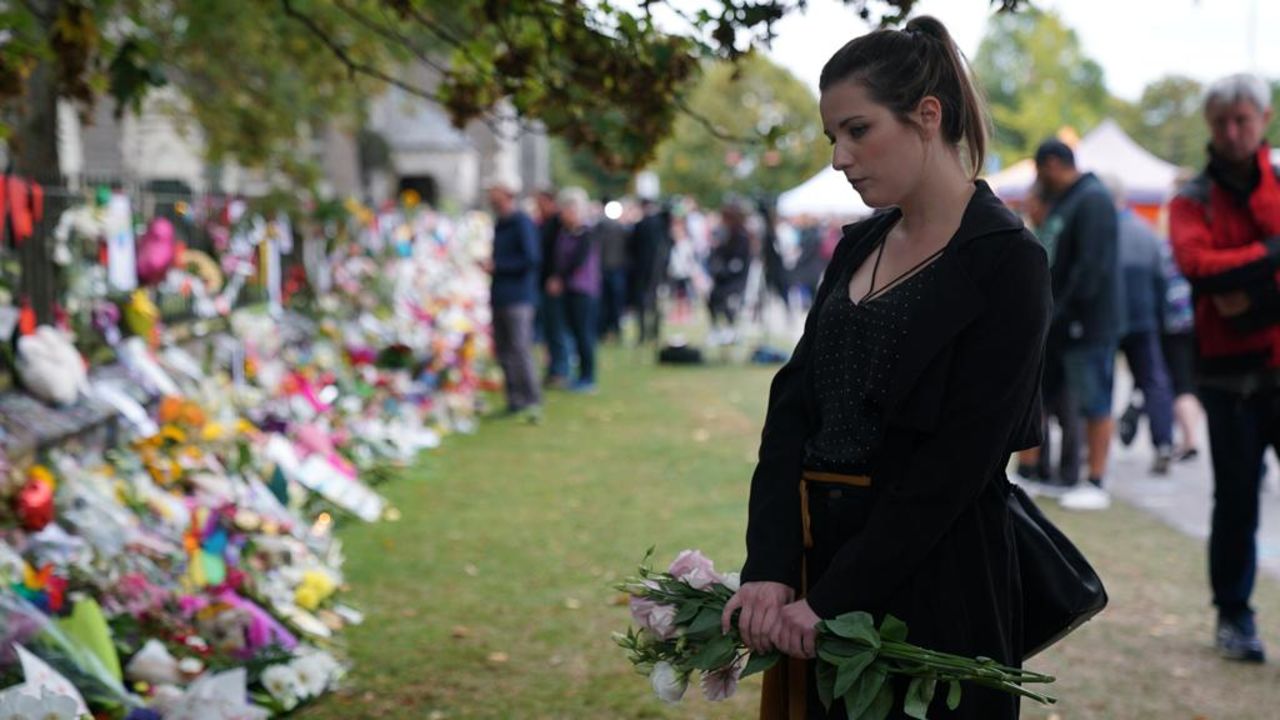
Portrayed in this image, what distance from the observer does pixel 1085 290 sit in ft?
28.2

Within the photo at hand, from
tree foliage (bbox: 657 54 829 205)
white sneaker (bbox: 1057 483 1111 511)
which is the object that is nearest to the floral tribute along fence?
white sneaker (bbox: 1057 483 1111 511)

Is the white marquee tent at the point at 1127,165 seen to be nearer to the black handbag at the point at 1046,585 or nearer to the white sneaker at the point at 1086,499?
the white sneaker at the point at 1086,499

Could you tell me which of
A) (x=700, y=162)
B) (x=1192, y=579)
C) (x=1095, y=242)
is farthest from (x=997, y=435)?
(x=700, y=162)

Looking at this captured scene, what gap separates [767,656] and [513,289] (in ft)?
34.9

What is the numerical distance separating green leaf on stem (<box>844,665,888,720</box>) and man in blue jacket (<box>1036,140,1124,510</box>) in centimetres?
638

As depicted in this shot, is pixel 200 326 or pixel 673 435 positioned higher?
pixel 200 326

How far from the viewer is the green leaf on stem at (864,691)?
7.68 ft

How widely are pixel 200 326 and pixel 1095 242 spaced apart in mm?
5759

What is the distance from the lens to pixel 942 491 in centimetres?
236

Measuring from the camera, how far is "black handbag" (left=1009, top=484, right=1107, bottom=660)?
8.45ft

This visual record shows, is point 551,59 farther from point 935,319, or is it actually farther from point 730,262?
point 730,262

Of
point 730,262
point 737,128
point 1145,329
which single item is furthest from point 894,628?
point 737,128

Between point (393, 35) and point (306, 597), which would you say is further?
point (306, 597)

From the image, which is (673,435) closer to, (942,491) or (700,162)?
(942,491)
